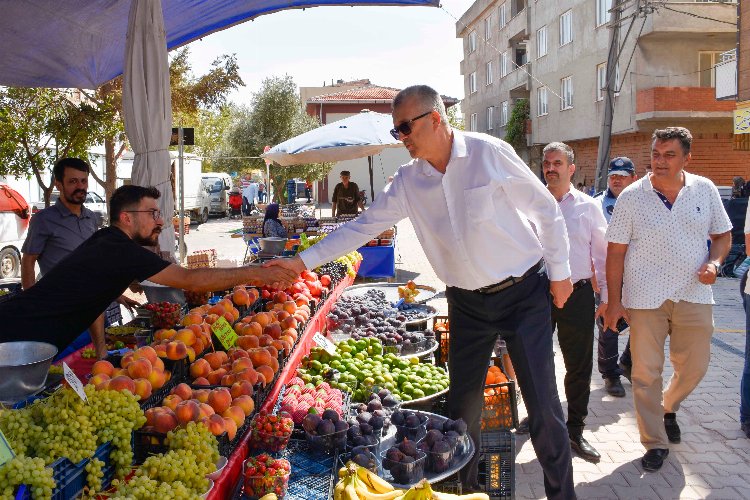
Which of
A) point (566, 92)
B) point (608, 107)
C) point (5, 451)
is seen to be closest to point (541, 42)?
point (566, 92)

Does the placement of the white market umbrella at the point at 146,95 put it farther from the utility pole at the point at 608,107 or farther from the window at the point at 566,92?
the window at the point at 566,92

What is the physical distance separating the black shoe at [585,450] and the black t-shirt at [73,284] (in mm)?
3380

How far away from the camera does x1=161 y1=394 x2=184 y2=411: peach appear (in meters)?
2.82

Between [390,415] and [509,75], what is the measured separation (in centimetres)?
3858

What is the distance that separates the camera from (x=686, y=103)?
24281 millimetres

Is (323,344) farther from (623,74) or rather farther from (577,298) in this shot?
(623,74)

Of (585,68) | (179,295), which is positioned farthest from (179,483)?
(585,68)

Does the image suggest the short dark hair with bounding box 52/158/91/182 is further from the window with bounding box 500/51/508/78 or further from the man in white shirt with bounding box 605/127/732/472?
the window with bounding box 500/51/508/78

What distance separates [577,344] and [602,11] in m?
27.7

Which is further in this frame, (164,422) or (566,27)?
(566,27)

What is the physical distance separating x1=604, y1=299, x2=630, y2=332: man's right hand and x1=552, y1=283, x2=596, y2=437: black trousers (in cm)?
15

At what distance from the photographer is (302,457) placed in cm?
310

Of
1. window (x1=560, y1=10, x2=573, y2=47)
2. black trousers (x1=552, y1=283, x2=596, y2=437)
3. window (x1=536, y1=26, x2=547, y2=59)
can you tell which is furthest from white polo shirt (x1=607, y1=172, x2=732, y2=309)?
window (x1=536, y1=26, x2=547, y2=59)

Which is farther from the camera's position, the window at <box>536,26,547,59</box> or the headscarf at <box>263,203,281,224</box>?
the window at <box>536,26,547,59</box>
